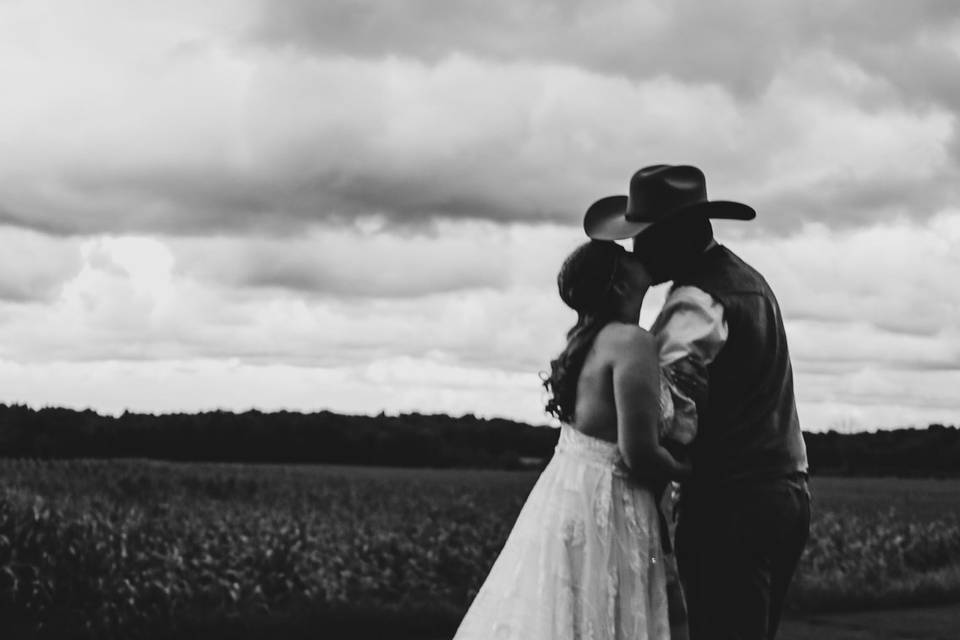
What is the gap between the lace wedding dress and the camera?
4.06m

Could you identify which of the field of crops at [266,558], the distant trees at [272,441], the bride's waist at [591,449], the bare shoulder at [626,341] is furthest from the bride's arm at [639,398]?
the distant trees at [272,441]

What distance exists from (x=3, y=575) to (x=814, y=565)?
723 centimetres

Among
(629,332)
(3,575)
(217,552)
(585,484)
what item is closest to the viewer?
(629,332)

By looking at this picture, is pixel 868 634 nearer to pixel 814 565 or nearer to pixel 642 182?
pixel 814 565

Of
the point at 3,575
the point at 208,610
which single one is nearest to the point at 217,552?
the point at 208,610

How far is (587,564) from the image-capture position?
4098 mm

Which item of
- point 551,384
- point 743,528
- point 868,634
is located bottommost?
point 868,634

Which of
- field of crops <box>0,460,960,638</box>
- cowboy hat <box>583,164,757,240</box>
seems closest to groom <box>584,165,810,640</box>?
cowboy hat <box>583,164,757,240</box>

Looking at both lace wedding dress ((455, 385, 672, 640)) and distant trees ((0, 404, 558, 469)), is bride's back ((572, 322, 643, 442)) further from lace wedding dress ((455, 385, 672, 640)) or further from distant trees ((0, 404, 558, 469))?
distant trees ((0, 404, 558, 469))

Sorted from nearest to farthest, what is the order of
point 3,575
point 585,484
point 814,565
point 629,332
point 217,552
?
1. point 629,332
2. point 585,484
3. point 3,575
4. point 217,552
5. point 814,565

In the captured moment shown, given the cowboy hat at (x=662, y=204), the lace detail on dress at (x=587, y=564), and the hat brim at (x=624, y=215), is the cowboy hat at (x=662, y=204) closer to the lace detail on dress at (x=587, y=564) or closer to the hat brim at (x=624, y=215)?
the hat brim at (x=624, y=215)

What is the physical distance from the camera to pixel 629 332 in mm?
3820

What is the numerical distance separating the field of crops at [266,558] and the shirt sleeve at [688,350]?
193 inches

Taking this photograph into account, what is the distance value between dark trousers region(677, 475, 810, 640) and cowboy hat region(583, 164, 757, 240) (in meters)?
0.90
